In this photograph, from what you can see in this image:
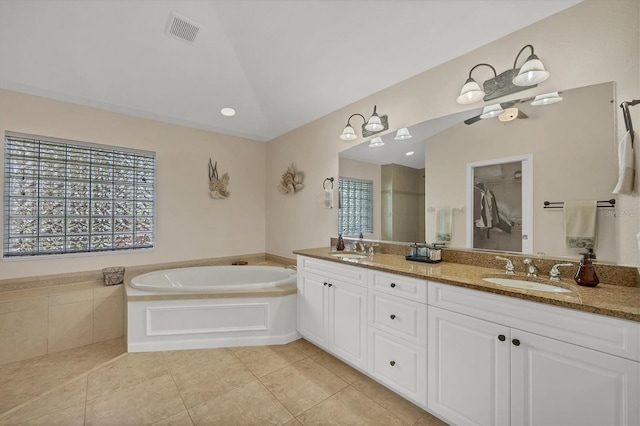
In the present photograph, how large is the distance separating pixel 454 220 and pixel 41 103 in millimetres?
4016

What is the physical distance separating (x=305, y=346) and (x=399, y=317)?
1.19 m

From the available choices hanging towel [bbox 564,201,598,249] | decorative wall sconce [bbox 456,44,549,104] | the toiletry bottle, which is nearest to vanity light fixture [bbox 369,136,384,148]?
decorative wall sconce [bbox 456,44,549,104]

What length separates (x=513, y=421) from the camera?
128 centimetres

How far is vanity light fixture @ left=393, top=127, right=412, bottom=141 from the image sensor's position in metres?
2.41

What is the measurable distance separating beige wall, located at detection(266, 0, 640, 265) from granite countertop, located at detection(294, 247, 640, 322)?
0.32m

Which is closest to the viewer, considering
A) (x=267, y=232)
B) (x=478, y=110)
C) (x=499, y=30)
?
(x=499, y=30)

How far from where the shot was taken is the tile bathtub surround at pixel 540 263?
140 cm

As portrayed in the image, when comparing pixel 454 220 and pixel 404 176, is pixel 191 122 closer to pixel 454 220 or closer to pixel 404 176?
pixel 404 176

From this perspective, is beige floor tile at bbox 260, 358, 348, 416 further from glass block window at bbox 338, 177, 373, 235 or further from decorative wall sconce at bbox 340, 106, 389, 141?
decorative wall sconce at bbox 340, 106, 389, 141

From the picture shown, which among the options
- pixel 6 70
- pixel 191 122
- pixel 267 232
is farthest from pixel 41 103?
pixel 267 232

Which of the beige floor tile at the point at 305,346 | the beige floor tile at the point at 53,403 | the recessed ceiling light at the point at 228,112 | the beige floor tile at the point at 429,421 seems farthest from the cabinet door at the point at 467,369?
the recessed ceiling light at the point at 228,112

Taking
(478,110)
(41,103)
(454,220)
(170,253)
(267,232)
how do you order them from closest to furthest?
1. (478,110)
2. (454,220)
3. (41,103)
4. (170,253)
5. (267,232)

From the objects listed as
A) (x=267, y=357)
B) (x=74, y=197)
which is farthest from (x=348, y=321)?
(x=74, y=197)

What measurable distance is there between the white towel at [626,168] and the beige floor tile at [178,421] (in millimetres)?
2732
